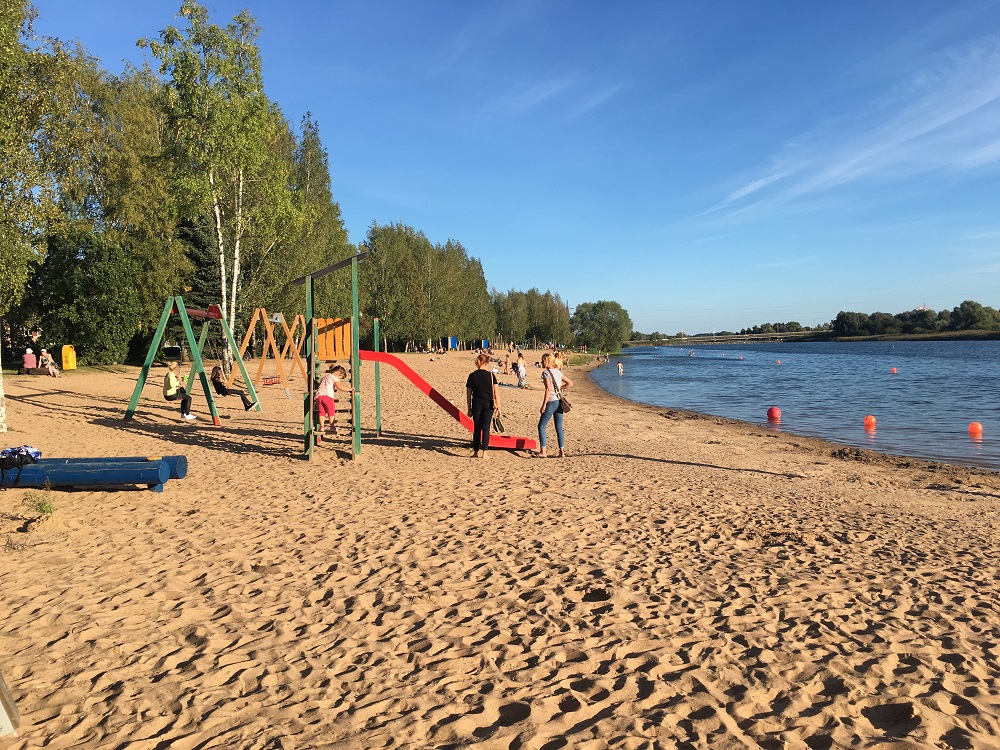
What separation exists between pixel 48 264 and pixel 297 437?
22.1m

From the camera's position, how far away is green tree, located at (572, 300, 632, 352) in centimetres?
13138

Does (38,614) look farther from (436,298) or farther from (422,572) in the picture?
(436,298)

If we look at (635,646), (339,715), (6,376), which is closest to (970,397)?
(635,646)

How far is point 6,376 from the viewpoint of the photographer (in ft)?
75.7

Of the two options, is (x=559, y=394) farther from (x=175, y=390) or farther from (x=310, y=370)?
(x=175, y=390)

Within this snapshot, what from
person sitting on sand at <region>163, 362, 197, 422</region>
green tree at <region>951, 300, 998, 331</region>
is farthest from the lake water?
green tree at <region>951, 300, 998, 331</region>

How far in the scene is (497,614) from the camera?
4.45m

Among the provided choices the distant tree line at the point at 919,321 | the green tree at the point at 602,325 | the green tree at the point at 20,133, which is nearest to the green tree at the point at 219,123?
the green tree at the point at 20,133

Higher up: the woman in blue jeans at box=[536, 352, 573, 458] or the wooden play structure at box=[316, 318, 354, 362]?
the wooden play structure at box=[316, 318, 354, 362]

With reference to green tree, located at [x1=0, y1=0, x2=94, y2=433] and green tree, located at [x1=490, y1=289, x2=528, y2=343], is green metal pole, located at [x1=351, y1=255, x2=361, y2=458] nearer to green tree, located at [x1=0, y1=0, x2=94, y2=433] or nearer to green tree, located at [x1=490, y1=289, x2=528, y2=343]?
green tree, located at [x1=0, y1=0, x2=94, y2=433]

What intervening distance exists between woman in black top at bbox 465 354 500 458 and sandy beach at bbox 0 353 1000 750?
1630 mm

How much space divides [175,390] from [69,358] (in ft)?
53.8

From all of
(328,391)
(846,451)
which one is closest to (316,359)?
(328,391)

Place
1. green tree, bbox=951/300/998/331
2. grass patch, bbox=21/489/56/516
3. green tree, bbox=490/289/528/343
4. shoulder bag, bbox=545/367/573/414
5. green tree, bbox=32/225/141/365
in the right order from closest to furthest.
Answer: grass patch, bbox=21/489/56/516
shoulder bag, bbox=545/367/573/414
green tree, bbox=32/225/141/365
green tree, bbox=490/289/528/343
green tree, bbox=951/300/998/331
